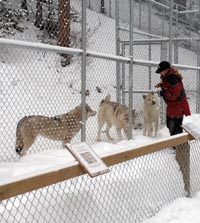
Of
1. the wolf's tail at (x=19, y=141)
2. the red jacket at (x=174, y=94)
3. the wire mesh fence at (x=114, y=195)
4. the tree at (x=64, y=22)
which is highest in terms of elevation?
the tree at (x=64, y=22)

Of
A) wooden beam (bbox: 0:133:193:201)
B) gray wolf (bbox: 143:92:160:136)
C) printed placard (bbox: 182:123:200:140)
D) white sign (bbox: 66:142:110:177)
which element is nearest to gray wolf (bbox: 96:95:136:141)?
gray wolf (bbox: 143:92:160:136)

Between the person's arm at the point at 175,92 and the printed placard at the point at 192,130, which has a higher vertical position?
the person's arm at the point at 175,92

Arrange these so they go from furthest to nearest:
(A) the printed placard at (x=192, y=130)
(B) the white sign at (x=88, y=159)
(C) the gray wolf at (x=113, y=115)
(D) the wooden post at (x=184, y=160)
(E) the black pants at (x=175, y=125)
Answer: (C) the gray wolf at (x=113, y=115), (E) the black pants at (x=175, y=125), (D) the wooden post at (x=184, y=160), (A) the printed placard at (x=192, y=130), (B) the white sign at (x=88, y=159)

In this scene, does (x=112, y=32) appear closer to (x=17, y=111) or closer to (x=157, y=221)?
(x=17, y=111)

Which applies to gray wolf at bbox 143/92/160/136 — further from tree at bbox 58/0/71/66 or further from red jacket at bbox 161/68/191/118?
tree at bbox 58/0/71/66

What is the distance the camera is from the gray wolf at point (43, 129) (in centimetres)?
631

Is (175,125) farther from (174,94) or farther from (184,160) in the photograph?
(184,160)

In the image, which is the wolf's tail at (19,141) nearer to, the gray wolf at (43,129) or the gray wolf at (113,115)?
the gray wolf at (43,129)

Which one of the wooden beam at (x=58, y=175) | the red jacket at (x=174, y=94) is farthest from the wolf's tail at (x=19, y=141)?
the wooden beam at (x=58, y=175)

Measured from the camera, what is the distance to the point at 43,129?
6.47 meters

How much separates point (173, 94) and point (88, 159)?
4362 millimetres

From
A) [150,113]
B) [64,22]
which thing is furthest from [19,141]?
[150,113]

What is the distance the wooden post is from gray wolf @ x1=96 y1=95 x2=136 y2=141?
356 centimetres

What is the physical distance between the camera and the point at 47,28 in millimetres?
6148
